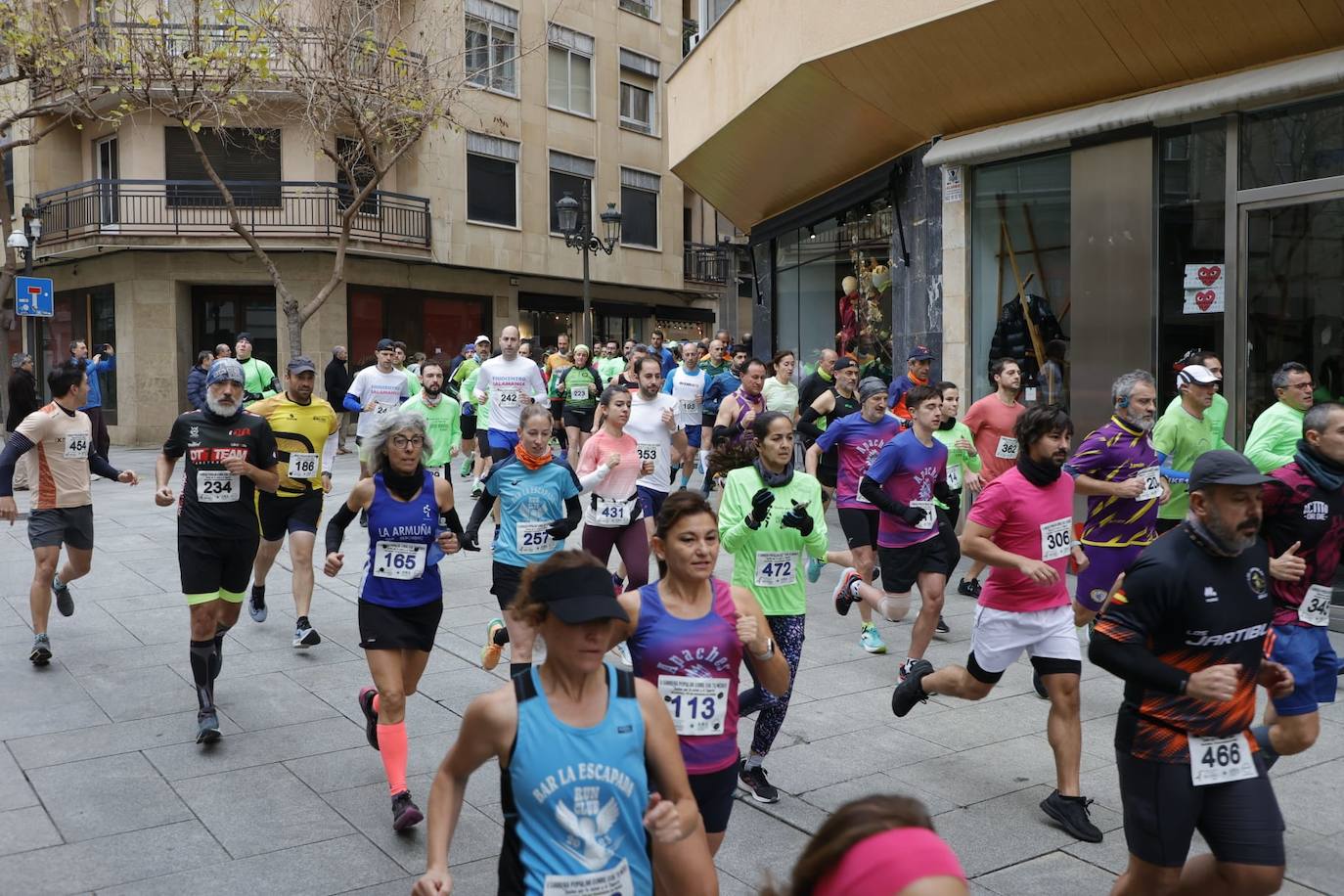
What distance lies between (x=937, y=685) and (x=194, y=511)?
4156mm

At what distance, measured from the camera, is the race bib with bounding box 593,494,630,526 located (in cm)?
814

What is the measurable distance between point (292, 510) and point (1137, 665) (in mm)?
6606

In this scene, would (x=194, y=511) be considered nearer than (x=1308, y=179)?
Yes

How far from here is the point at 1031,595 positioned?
5.54 meters

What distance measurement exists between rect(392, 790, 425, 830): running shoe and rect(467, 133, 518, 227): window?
2722cm

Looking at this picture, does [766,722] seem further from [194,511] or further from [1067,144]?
[1067,144]

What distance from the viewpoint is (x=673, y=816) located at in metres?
2.77

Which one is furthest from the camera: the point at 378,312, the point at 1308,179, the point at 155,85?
the point at 378,312

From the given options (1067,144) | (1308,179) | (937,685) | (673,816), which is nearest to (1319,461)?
(937,685)

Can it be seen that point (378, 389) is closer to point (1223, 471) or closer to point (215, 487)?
point (215, 487)

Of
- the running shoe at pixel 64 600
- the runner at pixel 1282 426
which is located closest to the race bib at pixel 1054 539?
the runner at pixel 1282 426

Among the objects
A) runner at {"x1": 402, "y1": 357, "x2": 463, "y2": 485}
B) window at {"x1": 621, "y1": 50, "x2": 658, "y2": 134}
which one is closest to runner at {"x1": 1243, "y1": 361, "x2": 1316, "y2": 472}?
runner at {"x1": 402, "y1": 357, "x2": 463, "y2": 485}

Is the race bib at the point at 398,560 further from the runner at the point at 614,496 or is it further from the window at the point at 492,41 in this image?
the window at the point at 492,41

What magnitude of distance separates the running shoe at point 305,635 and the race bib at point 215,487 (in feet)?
6.12
